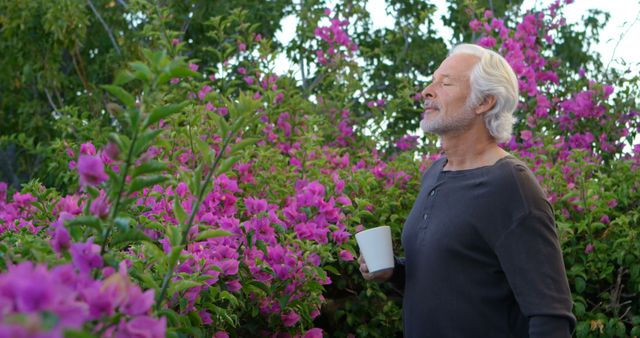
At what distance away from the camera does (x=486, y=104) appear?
247 centimetres

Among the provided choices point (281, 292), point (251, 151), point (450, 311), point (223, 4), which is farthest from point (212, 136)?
point (223, 4)

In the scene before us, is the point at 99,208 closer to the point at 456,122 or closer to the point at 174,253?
the point at 174,253

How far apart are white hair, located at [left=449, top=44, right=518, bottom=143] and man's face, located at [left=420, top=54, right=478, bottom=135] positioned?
0.02 metres

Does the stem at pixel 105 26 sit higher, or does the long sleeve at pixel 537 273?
the stem at pixel 105 26

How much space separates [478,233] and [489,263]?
0.08m

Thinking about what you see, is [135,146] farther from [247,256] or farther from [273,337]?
[273,337]

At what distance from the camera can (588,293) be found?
12.9 ft

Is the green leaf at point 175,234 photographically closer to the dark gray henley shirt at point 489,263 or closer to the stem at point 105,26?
the dark gray henley shirt at point 489,263

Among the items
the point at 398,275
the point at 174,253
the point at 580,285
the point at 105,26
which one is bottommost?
the point at 580,285

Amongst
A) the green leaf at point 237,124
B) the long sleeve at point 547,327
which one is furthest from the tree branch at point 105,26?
the green leaf at point 237,124

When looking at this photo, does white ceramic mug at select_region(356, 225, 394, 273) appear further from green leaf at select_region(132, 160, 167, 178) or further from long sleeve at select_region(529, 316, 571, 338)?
green leaf at select_region(132, 160, 167, 178)

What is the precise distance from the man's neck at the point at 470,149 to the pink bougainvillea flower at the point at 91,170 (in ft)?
4.36

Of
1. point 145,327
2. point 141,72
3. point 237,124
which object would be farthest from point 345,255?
point 145,327

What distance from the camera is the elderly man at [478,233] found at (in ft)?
6.93
